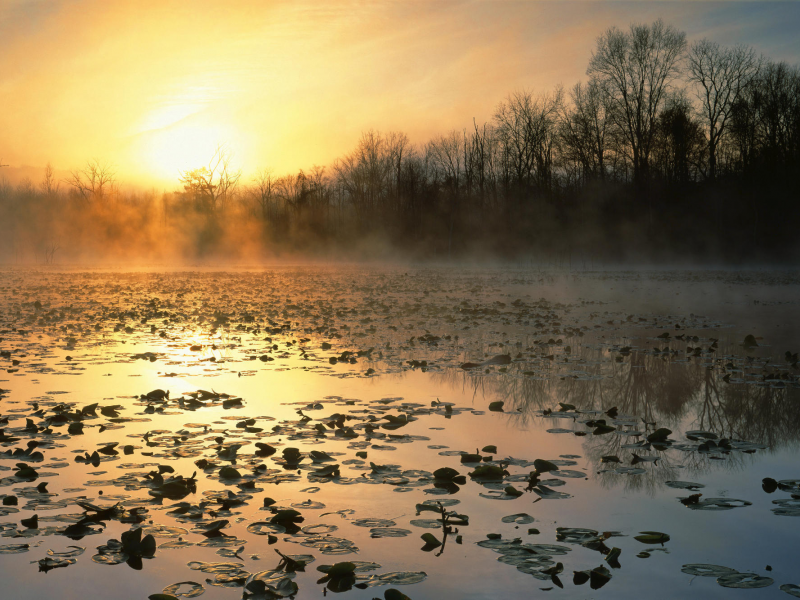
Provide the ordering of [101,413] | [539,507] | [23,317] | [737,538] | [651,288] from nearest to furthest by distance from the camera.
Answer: [737,538], [539,507], [101,413], [23,317], [651,288]

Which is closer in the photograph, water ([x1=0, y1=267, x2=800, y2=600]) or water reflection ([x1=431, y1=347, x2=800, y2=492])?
water ([x1=0, y1=267, x2=800, y2=600])

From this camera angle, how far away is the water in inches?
123

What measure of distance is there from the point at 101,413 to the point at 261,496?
9.24ft

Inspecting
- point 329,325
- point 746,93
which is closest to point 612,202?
point 746,93

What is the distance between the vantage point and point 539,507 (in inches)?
153

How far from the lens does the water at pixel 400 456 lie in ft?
10.3

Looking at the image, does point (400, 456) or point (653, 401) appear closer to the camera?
point (400, 456)

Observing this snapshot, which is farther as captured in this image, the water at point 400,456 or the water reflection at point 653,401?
the water reflection at point 653,401

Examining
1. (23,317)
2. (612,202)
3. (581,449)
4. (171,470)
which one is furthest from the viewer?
(612,202)

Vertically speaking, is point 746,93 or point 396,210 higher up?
point 746,93

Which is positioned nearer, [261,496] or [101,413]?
[261,496]

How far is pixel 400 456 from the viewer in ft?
16.1

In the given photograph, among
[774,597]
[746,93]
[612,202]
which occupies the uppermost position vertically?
[746,93]

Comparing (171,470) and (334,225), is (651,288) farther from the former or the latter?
(334,225)
